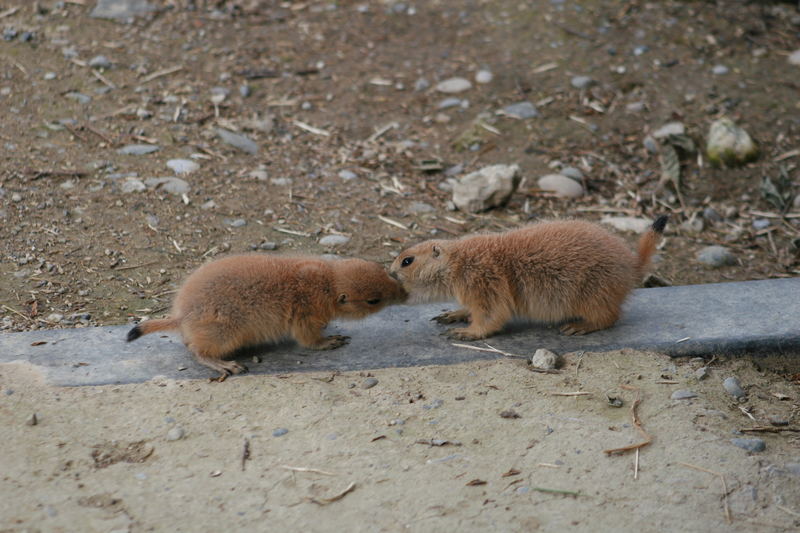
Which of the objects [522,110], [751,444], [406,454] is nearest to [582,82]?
[522,110]

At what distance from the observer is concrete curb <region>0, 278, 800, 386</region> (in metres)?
4.67

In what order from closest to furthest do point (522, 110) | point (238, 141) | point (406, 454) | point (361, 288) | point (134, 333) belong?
point (406, 454) < point (134, 333) < point (361, 288) < point (238, 141) < point (522, 110)

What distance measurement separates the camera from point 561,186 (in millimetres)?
7805

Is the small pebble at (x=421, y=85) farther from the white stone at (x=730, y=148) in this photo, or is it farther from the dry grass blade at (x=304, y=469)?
the dry grass blade at (x=304, y=469)

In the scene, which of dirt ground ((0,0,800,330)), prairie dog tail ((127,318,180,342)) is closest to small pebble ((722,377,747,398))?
dirt ground ((0,0,800,330))

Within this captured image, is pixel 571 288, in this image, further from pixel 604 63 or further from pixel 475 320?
pixel 604 63

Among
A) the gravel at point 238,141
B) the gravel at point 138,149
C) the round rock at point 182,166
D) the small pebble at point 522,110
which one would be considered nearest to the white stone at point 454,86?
the small pebble at point 522,110

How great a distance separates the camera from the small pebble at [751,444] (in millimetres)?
3949

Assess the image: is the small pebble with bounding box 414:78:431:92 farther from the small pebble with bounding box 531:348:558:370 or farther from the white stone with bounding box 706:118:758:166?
the small pebble with bounding box 531:348:558:370

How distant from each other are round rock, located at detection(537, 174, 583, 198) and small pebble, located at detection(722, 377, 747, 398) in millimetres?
3447

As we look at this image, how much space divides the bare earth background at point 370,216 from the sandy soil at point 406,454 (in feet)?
0.05

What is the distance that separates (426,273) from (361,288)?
0.50 meters

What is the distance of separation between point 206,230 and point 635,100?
511 cm

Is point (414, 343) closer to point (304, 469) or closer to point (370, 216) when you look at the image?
point (304, 469)
